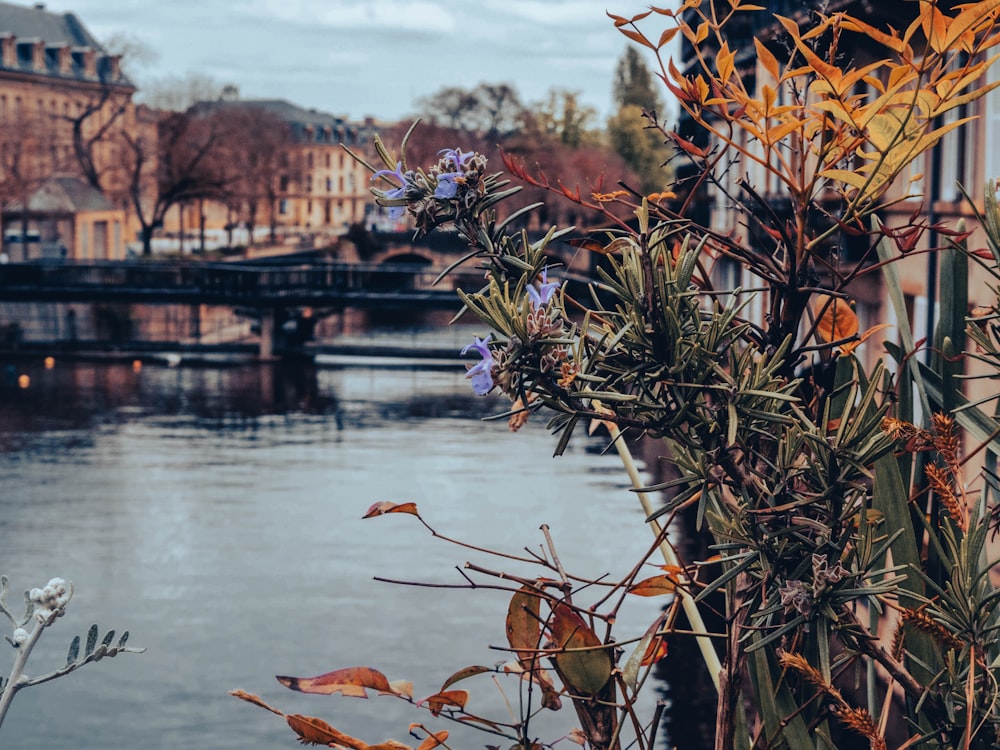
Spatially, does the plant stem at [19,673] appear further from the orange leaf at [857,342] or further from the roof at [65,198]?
A: the roof at [65,198]

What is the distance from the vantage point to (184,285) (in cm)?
6506

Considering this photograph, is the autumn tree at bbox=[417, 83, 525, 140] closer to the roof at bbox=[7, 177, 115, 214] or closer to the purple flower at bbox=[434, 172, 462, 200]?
the roof at bbox=[7, 177, 115, 214]

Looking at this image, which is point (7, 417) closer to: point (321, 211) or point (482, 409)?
point (482, 409)

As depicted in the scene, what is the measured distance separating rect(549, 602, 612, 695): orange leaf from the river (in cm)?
1076

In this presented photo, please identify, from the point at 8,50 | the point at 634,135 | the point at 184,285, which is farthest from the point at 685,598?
the point at 634,135

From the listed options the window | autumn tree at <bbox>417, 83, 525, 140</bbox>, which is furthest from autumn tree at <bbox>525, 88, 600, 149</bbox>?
the window

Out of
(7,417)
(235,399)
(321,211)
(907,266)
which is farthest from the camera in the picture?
(321,211)

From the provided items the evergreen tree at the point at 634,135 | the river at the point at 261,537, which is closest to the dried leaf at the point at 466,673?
the river at the point at 261,537

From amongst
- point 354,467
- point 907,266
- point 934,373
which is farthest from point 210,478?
point 934,373

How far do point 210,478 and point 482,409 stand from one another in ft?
54.1

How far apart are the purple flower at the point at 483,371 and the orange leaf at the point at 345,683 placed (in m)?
0.52

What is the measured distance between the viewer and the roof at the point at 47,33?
365ft

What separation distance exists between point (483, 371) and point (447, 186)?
0.29 meters

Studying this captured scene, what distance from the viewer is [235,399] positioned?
56344 mm
